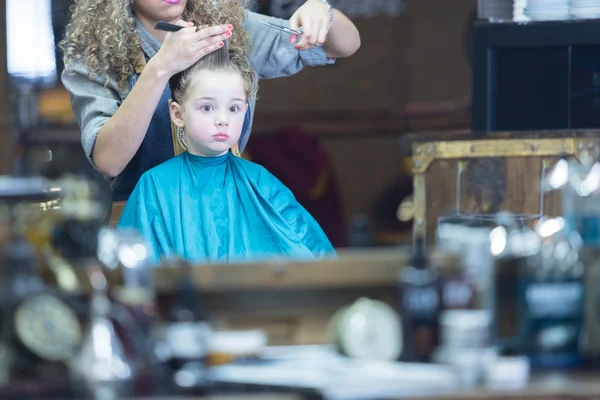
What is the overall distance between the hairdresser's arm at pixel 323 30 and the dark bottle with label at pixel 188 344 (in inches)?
45.2

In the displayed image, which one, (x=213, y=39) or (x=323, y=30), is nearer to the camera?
(x=213, y=39)

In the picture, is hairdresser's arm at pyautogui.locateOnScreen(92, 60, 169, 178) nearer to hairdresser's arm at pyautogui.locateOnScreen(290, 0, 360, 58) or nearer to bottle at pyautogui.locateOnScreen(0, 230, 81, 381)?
hairdresser's arm at pyautogui.locateOnScreen(290, 0, 360, 58)

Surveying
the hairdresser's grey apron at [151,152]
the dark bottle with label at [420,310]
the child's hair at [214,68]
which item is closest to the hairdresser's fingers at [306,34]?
the child's hair at [214,68]

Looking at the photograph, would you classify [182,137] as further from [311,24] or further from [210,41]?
[311,24]

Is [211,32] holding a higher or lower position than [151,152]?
higher

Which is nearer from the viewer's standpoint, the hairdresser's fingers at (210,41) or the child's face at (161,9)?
the hairdresser's fingers at (210,41)

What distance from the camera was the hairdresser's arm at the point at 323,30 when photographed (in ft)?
8.45

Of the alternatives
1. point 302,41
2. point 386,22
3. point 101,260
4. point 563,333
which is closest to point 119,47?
point 302,41

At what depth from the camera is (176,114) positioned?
2602 millimetres

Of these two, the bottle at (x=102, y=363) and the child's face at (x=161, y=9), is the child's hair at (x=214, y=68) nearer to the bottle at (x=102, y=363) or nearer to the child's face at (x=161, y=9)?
the child's face at (x=161, y=9)

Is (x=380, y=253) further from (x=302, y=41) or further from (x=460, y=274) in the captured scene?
(x=302, y=41)

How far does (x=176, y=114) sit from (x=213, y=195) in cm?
23

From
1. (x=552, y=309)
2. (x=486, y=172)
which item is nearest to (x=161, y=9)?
(x=486, y=172)

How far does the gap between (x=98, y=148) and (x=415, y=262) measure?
1183mm
